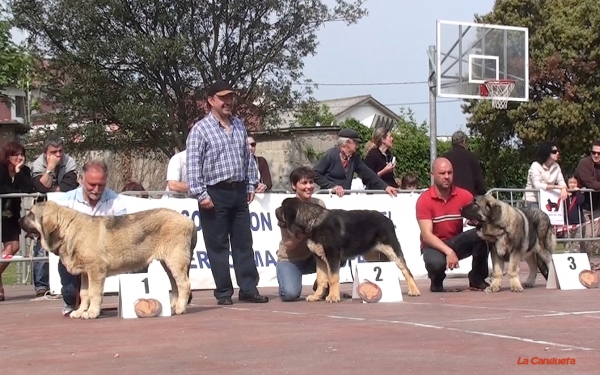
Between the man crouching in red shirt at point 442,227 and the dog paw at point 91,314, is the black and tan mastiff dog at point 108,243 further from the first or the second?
the man crouching in red shirt at point 442,227

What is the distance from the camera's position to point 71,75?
27.3m

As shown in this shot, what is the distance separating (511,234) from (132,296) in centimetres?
419

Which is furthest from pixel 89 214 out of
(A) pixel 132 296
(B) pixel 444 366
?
(B) pixel 444 366

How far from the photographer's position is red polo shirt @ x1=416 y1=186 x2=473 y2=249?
1146cm

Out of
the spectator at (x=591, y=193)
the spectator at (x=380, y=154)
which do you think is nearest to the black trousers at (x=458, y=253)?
the spectator at (x=380, y=154)

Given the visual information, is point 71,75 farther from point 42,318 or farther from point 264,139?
point 42,318

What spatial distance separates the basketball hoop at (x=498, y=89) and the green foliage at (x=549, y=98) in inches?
549

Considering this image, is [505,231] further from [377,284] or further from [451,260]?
[377,284]

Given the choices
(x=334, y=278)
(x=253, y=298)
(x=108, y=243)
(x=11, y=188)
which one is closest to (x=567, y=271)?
(x=334, y=278)

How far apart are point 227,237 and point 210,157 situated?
0.89 metres

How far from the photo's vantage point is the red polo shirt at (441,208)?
11.5 meters

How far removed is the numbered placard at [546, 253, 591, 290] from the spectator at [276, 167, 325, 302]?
8.96 feet

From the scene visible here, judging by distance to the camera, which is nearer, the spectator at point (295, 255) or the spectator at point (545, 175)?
the spectator at point (295, 255)

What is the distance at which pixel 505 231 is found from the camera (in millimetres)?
11156
